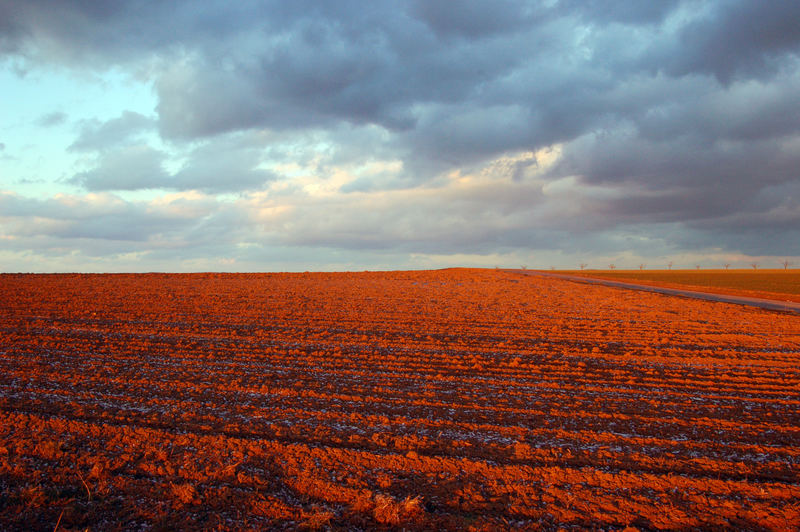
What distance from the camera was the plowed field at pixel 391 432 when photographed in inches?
169

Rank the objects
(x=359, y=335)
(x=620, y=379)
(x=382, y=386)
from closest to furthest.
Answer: (x=382, y=386)
(x=620, y=379)
(x=359, y=335)

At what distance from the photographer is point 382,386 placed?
8.35 meters

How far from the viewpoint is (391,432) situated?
6074 millimetres

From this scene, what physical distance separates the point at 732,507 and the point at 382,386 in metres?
5.27

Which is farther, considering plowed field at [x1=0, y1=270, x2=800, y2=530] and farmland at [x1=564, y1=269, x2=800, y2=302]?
farmland at [x1=564, y1=269, x2=800, y2=302]

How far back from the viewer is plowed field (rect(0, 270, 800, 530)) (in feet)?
14.1

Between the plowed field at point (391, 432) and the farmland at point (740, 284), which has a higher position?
the farmland at point (740, 284)

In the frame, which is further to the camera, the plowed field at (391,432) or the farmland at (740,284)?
the farmland at (740,284)

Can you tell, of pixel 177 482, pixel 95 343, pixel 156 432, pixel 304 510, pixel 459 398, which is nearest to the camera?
pixel 304 510

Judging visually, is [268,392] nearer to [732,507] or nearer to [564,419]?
[564,419]

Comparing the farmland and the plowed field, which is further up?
the farmland

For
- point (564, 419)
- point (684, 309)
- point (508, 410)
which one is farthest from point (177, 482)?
point (684, 309)

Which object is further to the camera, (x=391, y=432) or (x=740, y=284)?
(x=740, y=284)

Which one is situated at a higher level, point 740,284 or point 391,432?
point 740,284
